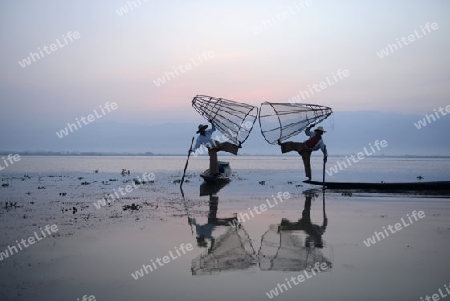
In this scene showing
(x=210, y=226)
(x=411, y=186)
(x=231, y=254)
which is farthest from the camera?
(x=411, y=186)

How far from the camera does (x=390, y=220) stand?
11.8 m

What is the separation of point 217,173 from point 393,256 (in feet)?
50.9

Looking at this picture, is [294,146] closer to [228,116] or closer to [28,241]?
[228,116]

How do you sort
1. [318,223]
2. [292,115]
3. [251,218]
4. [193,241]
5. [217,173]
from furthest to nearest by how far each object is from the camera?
[217,173] → [292,115] → [251,218] → [318,223] → [193,241]

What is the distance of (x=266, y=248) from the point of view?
28.1 ft

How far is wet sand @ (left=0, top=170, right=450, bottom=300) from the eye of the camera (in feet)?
19.7

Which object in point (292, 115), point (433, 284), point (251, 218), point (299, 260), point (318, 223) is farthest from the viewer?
point (292, 115)

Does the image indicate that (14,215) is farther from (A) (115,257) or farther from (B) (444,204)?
(B) (444,204)

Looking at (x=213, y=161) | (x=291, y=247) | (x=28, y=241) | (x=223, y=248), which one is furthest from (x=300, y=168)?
(x=28, y=241)

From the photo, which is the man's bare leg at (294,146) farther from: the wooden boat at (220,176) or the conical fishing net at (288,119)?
the wooden boat at (220,176)

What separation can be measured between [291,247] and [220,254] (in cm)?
162

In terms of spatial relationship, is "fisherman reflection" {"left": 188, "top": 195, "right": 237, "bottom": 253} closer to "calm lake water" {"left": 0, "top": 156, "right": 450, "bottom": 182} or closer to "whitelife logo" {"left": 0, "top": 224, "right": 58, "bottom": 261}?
"whitelife logo" {"left": 0, "top": 224, "right": 58, "bottom": 261}

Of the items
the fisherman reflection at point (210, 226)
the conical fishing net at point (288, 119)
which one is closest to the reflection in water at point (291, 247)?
the fisherman reflection at point (210, 226)

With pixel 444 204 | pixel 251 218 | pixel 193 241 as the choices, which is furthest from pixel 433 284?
pixel 444 204
